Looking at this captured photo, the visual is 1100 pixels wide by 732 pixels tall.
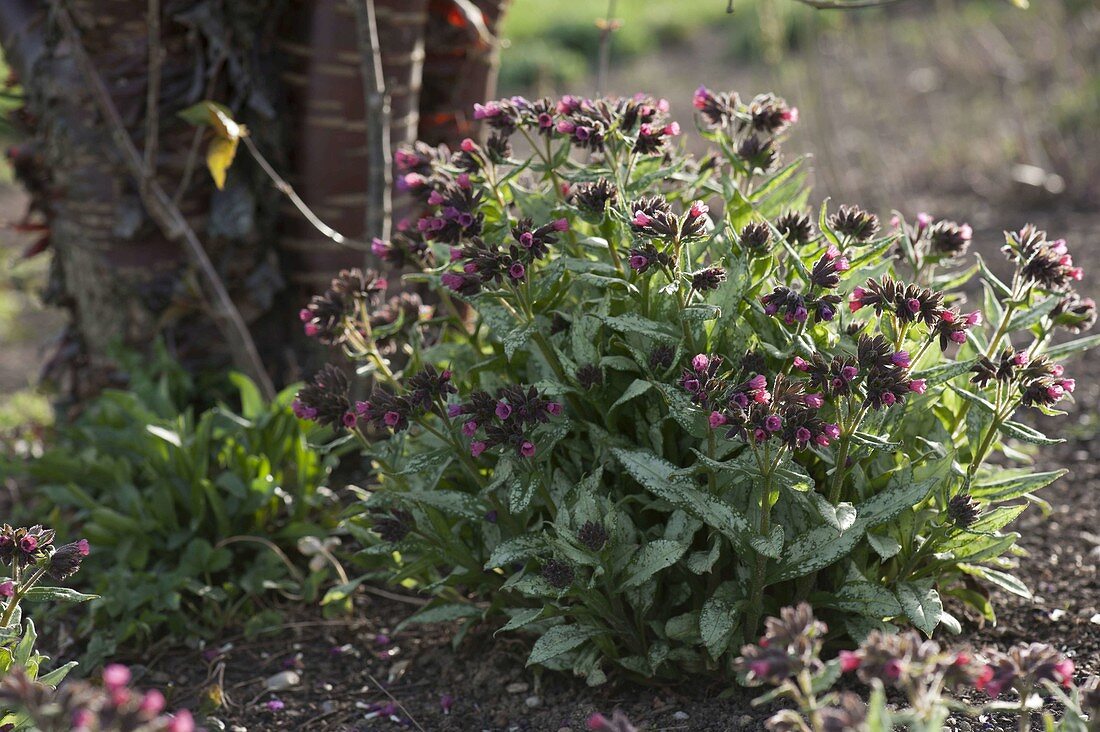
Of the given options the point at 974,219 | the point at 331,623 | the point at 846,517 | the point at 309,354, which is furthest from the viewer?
the point at 974,219

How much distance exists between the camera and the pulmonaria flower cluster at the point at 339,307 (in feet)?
8.06

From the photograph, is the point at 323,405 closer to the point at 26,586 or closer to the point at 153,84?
the point at 26,586

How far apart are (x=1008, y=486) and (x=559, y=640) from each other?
997 mm

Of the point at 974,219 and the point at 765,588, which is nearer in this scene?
the point at 765,588

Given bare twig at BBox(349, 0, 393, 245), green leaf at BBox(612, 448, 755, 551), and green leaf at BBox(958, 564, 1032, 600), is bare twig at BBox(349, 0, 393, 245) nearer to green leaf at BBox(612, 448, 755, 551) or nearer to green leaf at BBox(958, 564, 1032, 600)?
green leaf at BBox(612, 448, 755, 551)

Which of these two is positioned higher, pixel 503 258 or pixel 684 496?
pixel 503 258

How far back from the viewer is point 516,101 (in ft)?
7.72

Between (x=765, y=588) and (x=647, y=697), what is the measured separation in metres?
0.35

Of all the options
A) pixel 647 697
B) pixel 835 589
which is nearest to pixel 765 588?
pixel 835 589

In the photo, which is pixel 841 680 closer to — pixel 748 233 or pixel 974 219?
pixel 748 233

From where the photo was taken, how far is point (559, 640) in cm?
227

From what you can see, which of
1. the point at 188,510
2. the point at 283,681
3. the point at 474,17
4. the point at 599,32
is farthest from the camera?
the point at 599,32

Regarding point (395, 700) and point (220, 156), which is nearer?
point (395, 700)

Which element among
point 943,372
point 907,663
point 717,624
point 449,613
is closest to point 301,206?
point 449,613
